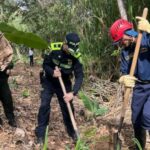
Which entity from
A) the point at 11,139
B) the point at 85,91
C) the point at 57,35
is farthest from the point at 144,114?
the point at 57,35

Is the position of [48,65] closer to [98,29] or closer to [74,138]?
[74,138]

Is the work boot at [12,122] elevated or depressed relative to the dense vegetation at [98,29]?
depressed

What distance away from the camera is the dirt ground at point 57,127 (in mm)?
6203

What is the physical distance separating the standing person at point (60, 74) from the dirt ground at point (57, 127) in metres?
0.34

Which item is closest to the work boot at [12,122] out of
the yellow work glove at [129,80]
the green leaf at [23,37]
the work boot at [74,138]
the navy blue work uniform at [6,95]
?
the navy blue work uniform at [6,95]

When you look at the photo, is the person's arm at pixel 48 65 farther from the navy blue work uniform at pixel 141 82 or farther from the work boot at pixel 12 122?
the navy blue work uniform at pixel 141 82

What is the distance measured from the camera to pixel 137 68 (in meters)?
5.38

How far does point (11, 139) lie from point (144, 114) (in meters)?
2.02

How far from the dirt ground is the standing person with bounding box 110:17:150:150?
579 millimetres

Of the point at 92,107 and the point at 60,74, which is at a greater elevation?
the point at 60,74

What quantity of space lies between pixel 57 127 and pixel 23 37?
3.79 meters

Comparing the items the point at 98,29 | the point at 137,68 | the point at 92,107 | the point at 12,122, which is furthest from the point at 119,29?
the point at 98,29

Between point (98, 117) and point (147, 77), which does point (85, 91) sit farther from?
point (147, 77)

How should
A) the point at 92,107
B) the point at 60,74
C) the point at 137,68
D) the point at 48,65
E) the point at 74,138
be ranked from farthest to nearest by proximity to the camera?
the point at 92,107 < the point at 74,138 < the point at 48,65 < the point at 60,74 < the point at 137,68
